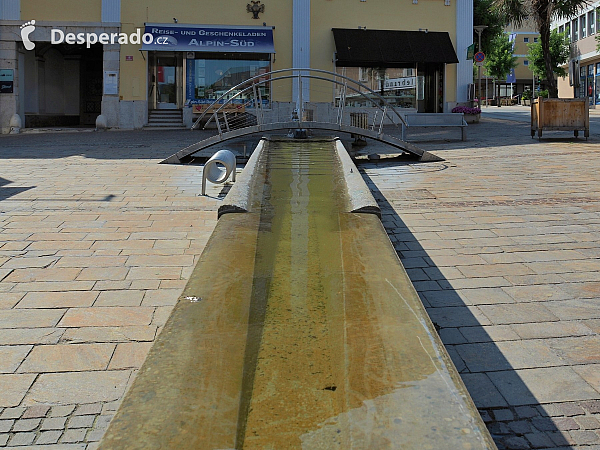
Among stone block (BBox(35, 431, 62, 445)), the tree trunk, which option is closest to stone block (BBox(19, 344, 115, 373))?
stone block (BBox(35, 431, 62, 445))

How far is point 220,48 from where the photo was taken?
24016mm

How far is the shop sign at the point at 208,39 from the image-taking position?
2377cm

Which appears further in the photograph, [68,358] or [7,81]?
[7,81]

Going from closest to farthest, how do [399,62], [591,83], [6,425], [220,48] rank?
[6,425]
[220,48]
[399,62]
[591,83]

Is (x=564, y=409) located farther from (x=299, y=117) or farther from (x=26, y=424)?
(x=299, y=117)

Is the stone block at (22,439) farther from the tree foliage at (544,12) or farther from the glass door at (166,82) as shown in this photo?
the glass door at (166,82)

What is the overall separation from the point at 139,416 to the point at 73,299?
87.0 inches

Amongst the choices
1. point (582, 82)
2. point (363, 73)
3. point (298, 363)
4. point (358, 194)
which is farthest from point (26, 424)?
point (582, 82)

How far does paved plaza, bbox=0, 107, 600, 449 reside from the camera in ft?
9.29

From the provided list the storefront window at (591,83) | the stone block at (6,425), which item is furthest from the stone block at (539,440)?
the storefront window at (591,83)

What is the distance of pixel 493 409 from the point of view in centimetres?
282

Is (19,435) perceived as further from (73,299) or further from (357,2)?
(357,2)

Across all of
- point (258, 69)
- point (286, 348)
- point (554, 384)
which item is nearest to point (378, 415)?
point (286, 348)

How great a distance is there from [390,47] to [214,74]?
7.22m
